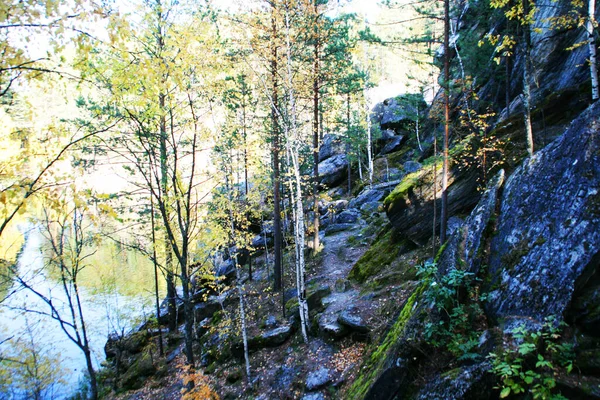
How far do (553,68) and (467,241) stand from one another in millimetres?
12787

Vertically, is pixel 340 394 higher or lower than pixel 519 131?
lower

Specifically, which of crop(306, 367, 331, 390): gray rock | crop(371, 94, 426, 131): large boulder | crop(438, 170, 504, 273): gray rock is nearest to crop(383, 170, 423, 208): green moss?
crop(438, 170, 504, 273): gray rock

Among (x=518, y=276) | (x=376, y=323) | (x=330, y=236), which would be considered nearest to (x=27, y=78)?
(x=518, y=276)

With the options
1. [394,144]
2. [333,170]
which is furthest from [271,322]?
[394,144]

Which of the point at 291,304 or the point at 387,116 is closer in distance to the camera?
the point at 291,304

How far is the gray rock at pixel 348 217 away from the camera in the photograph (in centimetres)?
2209

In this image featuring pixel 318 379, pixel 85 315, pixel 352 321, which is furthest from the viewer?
pixel 85 315

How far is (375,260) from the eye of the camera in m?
13.4

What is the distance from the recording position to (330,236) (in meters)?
20.1

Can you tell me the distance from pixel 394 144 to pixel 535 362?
33504mm

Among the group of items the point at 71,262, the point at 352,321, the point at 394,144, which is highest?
the point at 394,144

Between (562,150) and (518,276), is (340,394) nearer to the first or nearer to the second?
(518,276)

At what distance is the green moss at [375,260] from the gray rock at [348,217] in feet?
24.0

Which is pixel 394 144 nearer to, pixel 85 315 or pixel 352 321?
pixel 352 321
